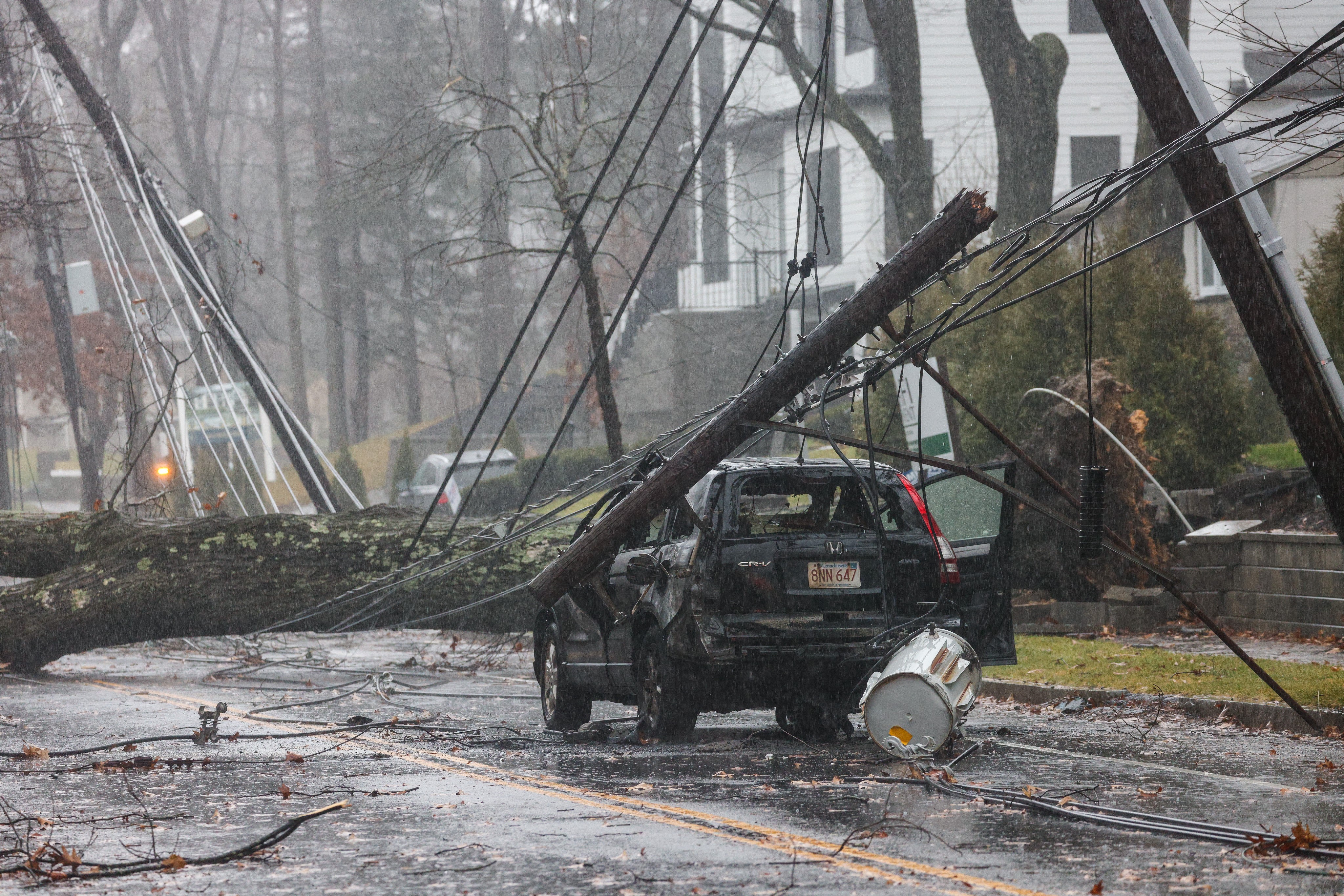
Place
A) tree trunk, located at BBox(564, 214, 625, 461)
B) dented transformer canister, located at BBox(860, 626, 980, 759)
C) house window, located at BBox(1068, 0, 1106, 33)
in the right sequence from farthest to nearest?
house window, located at BBox(1068, 0, 1106, 33) < tree trunk, located at BBox(564, 214, 625, 461) < dented transformer canister, located at BBox(860, 626, 980, 759)

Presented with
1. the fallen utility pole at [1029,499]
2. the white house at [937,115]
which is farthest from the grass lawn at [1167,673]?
the white house at [937,115]

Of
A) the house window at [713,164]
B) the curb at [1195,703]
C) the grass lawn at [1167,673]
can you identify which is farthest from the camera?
the house window at [713,164]

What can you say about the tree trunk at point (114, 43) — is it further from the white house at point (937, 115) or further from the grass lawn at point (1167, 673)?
the grass lawn at point (1167, 673)

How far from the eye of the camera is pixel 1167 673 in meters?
12.6

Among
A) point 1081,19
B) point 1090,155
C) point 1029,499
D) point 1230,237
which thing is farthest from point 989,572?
point 1081,19

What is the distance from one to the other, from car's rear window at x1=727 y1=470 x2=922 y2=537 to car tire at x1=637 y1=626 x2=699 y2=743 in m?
0.97

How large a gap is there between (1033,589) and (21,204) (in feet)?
45.1

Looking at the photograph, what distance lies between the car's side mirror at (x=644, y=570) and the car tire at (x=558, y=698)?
146cm

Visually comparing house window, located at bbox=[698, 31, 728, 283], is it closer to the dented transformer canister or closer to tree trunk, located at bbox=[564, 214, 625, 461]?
tree trunk, located at bbox=[564, 214, 625, 461]

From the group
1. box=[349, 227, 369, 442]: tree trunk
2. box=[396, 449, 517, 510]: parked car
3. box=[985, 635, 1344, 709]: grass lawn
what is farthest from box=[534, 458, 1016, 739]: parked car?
box=[349, 227, 369, 442]: tree trunk

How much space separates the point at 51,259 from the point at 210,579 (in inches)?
585

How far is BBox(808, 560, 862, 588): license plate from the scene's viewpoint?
9727mm

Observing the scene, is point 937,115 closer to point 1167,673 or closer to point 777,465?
point 1167,673

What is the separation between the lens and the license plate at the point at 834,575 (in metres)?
9.73
